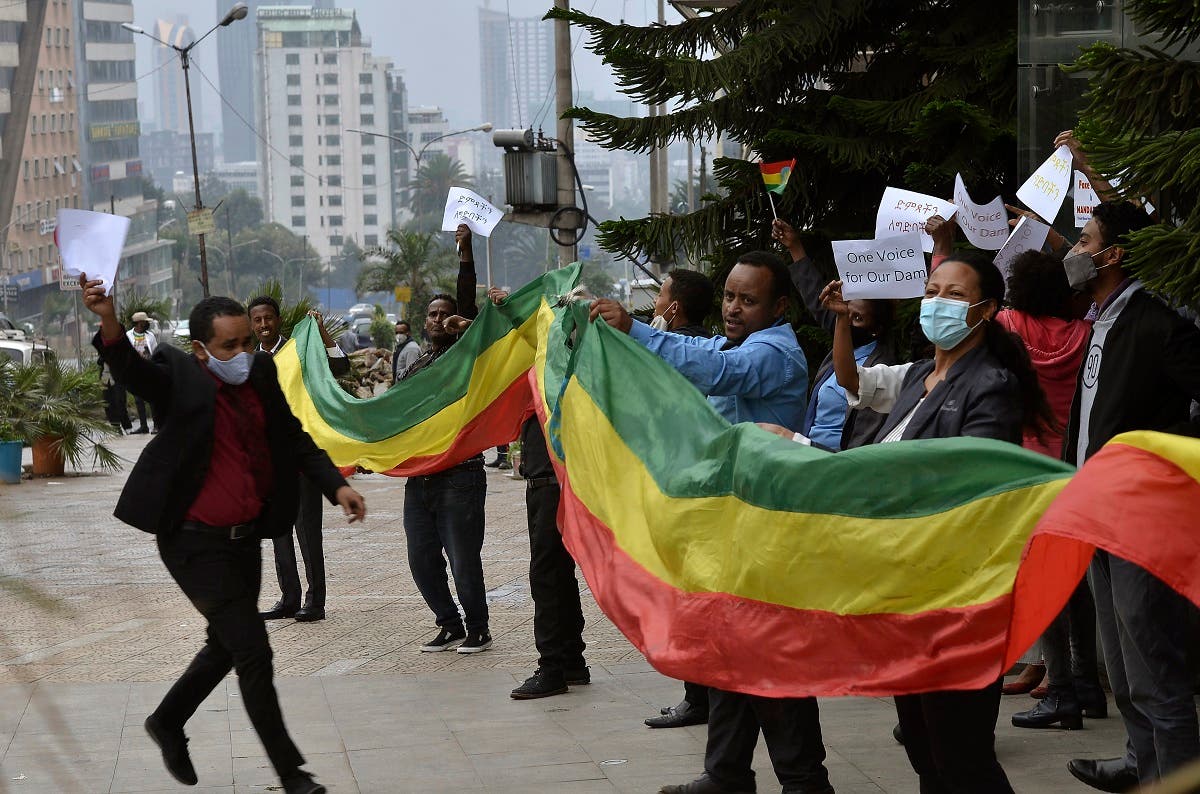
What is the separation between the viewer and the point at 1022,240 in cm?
672

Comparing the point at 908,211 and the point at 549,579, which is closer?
the point at 908,211

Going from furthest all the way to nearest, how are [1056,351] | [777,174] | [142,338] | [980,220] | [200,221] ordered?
[200,221]
[142,338]
[777,174]
[980,220]
[1056,351]

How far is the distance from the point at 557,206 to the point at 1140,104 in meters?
12.0

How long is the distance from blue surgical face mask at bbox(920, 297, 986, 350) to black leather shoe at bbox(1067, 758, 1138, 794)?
166 centimetres

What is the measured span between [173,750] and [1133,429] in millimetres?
3694

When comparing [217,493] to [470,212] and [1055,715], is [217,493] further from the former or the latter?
[470,212]

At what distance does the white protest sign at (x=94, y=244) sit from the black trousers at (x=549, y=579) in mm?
3101

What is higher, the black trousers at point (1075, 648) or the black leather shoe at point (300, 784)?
the black trousers at point (1075, 648)

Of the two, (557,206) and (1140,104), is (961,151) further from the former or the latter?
(557,206)

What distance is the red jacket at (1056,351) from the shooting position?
247 inches

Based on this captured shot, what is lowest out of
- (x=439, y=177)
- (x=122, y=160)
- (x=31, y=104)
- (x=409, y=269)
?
(x=409, y=269)

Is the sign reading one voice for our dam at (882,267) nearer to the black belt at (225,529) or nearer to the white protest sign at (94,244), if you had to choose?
the black belt at (225,529)

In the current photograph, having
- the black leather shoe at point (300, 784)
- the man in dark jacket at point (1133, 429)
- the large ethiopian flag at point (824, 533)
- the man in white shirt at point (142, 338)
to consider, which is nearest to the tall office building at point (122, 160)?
the man in white shirt at point (142, 338)

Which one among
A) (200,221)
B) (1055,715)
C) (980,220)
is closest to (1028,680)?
(1055,715)
